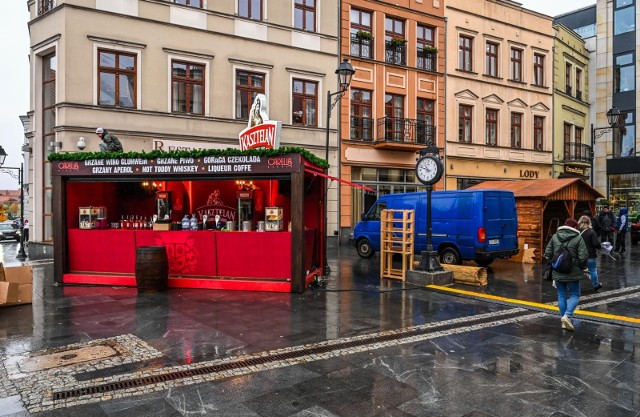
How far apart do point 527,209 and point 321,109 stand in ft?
33.2

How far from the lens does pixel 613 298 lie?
31.8 feet

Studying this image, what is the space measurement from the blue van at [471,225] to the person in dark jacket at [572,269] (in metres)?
5.67

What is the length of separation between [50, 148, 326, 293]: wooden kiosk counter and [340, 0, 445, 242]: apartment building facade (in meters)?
10.3

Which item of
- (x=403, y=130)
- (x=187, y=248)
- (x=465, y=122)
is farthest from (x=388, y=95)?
(x=187, y=248)

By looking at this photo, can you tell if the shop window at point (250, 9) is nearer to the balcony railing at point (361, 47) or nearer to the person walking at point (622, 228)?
the balcony railing at point (361, 47)

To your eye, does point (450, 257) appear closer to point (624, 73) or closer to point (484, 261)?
point (484, 261)

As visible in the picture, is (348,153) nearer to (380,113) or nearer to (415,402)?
(380,113)

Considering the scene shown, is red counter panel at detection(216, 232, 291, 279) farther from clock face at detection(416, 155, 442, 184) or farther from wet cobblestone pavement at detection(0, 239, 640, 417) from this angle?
clock face at detection(416, 155, 442, 184)

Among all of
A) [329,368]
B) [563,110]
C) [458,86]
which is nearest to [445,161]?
[458,86]

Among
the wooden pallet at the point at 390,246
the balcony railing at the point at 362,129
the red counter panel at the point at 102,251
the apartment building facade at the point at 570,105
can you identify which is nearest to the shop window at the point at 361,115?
the balcony railing at the point at 362,129

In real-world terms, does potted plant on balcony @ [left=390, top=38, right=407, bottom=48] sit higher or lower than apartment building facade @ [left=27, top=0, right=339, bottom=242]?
higher

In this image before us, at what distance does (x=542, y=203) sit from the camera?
614 inches

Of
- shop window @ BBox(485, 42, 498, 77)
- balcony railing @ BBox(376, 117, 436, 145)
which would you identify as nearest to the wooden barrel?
balcony railing @ BBox(376, 117, 436, 145)

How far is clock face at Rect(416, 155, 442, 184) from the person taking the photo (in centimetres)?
1112
